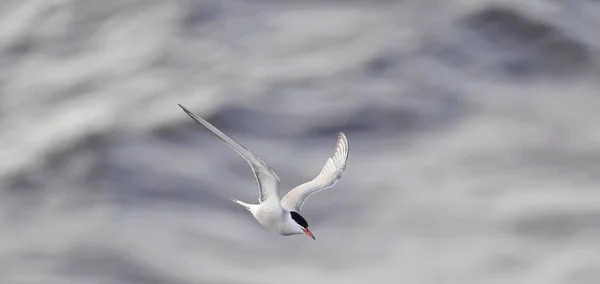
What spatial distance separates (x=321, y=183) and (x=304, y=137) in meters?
3.23

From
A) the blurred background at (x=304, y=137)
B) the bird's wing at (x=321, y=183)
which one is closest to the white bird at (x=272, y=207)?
the bird's wing at (x=321, y=183)

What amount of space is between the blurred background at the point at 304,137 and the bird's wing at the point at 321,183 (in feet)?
3.97

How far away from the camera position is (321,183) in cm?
846

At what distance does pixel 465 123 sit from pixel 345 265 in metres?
3.02

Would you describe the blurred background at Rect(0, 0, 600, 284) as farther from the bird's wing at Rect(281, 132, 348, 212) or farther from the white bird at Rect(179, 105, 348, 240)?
the white bird at Rect(179, 105, 348, 240)

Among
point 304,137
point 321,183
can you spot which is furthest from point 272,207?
point 304,137

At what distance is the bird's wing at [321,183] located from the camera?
27.0 feet

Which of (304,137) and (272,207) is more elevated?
(304,137)

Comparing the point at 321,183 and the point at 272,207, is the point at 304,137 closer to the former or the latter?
the point at 321,183

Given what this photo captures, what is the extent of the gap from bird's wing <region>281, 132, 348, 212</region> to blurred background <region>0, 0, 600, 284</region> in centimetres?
121

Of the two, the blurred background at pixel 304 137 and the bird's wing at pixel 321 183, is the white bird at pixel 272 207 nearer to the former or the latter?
the bird's wing at pixel 321 183

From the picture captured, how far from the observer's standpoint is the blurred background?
973cm

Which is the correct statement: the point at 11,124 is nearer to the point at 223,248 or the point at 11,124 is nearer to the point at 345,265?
the point at 223,248

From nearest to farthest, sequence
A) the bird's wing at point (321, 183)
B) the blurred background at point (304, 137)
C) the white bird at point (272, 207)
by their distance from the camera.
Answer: the white bird at point (272, 207)
the bird's wing at point (321, 183)
the blurred background at point (304, 137)
